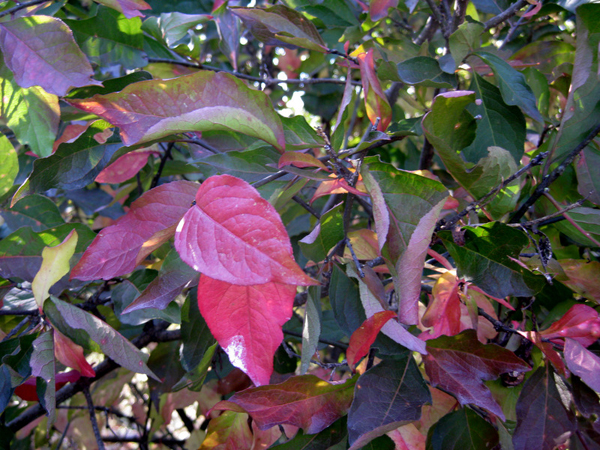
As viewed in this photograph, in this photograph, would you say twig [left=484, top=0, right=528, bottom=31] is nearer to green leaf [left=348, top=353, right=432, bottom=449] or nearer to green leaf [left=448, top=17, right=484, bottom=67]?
green leaf [left=448, top=17, right=484, bottom=67]

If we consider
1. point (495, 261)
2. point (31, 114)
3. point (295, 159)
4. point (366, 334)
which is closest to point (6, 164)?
point (31, 114)

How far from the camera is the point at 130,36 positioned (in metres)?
0.96

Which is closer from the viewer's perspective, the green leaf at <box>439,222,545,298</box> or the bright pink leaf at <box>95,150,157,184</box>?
the green leaf at <box>439,222,545,298</box>

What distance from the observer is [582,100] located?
0.70 meters

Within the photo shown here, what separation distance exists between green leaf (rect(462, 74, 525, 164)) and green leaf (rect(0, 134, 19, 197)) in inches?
33.1

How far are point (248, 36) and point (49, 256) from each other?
1588 mm

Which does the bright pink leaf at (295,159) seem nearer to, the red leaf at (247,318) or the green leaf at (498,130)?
the red leaf at (247,318)

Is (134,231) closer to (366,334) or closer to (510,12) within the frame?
(366,334)

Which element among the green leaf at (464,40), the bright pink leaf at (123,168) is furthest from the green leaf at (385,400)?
the bright pink leaf at (123,168)

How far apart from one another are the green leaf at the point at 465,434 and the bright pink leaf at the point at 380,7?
768 mm

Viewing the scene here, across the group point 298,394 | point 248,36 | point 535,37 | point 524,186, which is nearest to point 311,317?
point 298,394

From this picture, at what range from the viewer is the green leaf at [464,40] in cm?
75

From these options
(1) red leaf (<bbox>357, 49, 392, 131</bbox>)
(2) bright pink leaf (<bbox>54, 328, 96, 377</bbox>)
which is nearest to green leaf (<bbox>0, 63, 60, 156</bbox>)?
(2) bright pink leaf (<bbox>54, 328, 96, 377</bbox>)

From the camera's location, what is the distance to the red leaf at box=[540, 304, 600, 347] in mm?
608
